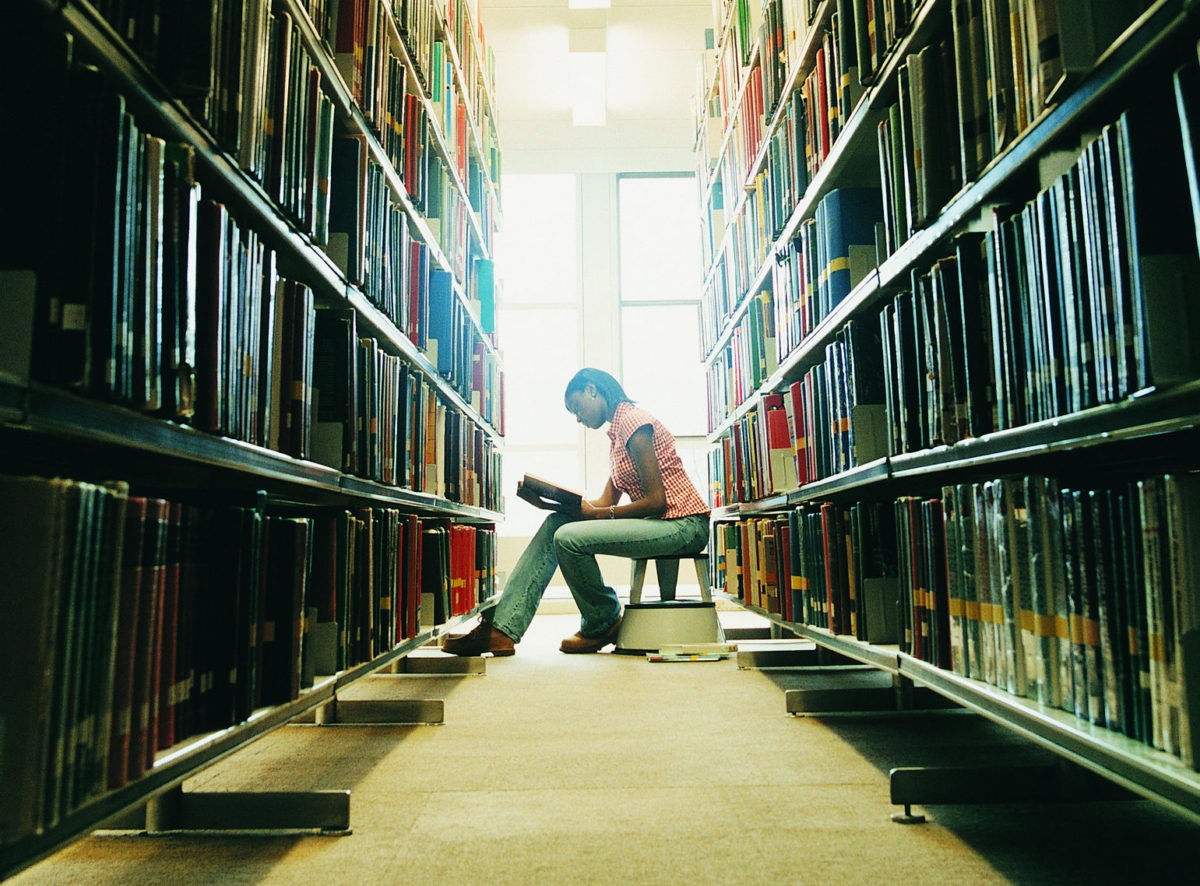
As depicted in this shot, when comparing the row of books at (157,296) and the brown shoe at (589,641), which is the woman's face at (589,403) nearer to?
the brown shoe at (589,641)

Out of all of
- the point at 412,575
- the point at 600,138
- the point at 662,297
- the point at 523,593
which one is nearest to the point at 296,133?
the point at 412,575

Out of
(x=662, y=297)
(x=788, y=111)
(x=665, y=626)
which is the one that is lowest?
(x=665, y=626)

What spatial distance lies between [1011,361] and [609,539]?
2.29 meters

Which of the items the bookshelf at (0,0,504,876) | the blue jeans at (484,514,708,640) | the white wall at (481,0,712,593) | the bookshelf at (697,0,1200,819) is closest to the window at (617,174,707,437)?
the white wall at (481,0,712,593)

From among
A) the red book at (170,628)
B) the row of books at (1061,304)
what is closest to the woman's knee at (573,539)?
the row of books at (1061,304)

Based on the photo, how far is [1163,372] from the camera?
790mm

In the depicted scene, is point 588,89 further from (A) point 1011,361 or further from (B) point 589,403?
(A) point 1011,361

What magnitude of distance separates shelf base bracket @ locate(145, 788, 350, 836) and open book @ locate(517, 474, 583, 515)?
6.87 ft

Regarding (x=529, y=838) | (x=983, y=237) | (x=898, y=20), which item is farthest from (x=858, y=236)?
(x=529, y=838)

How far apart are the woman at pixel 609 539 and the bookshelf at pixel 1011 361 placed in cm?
107

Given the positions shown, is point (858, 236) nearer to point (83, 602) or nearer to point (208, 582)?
point (208, 582)

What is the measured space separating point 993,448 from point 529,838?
2.50ft

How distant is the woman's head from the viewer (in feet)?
12.0

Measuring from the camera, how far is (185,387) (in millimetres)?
960
